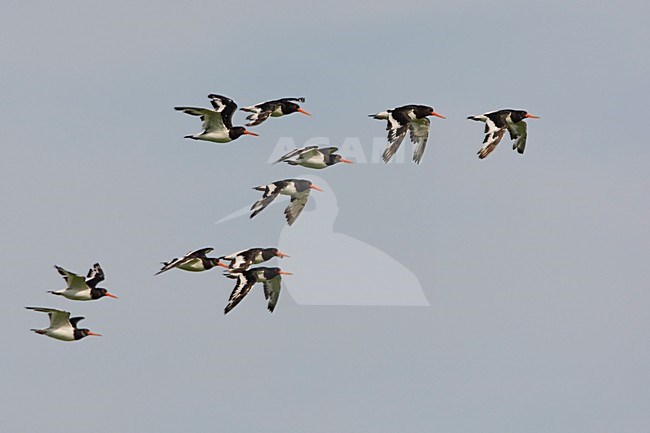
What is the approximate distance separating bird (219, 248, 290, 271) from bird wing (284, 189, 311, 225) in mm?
1291

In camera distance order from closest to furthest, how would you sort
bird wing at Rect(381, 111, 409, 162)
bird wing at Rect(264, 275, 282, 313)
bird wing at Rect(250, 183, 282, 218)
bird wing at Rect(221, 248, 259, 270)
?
bird wing at Rect(250, 183, 282, 218) → bird wing at Rect(381, 111, 409, 162) → bird wing at Rect(221, 248, 259, 270) → bird wing at Rect(264, 275, 282, 313)

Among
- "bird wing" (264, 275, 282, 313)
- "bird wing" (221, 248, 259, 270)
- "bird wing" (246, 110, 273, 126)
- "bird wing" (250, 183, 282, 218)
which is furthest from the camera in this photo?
"bird wing" (264, 275, 282, 313)

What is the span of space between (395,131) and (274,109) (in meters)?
3.57

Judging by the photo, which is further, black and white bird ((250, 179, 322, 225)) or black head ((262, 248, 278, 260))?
black head ((262, 248, 278, 260))

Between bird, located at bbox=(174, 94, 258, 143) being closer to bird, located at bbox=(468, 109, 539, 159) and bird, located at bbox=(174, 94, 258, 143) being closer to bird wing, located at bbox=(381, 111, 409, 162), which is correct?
bird wing, located at bbox=(381, 111, 409, 162)

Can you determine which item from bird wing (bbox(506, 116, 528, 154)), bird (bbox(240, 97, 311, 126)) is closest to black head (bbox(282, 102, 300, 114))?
bird (bbox(240, 97, 311, 126))

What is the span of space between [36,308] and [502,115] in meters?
14.3

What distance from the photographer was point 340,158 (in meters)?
49.1

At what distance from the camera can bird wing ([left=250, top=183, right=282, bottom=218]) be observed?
4606cm

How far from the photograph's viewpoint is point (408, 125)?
4725cm

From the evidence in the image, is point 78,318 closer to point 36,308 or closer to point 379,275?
point 36,308

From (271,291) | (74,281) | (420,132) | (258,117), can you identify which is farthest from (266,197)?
(74,281)

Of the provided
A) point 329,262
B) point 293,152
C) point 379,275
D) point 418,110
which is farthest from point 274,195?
point 379,275

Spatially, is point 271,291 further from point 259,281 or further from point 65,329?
point 65,329
